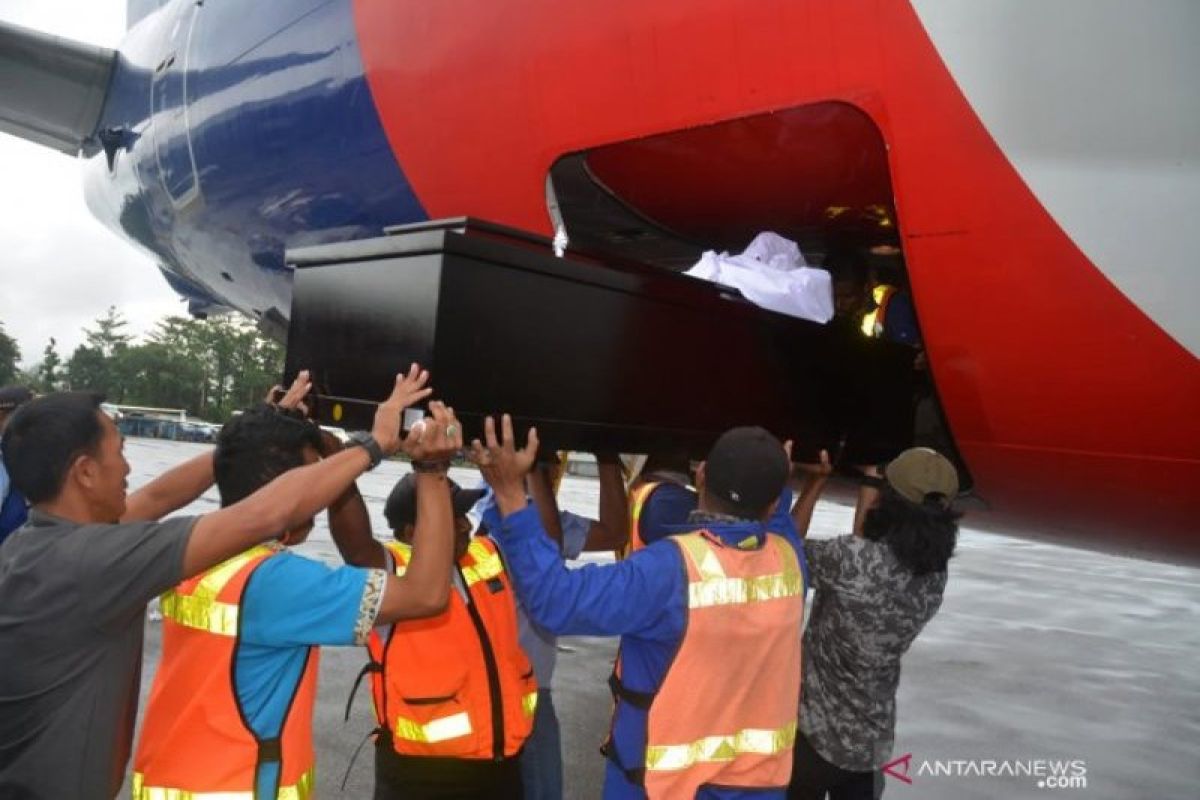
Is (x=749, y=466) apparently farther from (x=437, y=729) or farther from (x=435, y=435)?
(x=437, y=729)

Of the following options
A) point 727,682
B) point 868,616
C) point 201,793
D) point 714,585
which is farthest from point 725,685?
point 201,793

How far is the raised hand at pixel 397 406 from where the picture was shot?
1.78 m

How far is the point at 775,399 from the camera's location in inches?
102

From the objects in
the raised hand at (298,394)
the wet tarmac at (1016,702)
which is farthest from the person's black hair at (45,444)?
the wet tarmac at (1016,702)

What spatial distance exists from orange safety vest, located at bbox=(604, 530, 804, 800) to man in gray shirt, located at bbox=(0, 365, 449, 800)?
2.95 ft

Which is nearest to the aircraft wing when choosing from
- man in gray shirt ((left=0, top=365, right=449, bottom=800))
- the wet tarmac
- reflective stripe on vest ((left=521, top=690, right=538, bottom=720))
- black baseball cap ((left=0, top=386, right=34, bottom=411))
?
black baseball cap ((left=0, top=386, right=34, bottom=411))

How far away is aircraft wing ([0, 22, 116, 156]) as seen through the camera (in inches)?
218

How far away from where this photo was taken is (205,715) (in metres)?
1.90

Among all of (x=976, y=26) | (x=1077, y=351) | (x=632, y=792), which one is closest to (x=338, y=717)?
(x=632, y=792)

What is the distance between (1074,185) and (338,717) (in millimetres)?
4167

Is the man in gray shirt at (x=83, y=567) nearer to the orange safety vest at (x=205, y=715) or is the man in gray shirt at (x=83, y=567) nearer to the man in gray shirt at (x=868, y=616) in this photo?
the orange safety vest at (x=205, y=715)

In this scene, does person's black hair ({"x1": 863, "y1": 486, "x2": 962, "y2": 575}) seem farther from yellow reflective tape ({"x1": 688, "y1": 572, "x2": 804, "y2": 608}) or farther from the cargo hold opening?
yellow reflective tape ({"x1": 688, "y1": 572, "x2": 804, "y2": 608})

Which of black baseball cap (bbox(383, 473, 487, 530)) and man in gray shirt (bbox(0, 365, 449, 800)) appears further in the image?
black baseball cap (bbox(383, 473, 487, 530))

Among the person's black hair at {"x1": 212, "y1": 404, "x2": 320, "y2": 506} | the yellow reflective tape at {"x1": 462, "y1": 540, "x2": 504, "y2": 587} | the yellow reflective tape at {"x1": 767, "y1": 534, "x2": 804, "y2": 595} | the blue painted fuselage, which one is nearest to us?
the person's black hair at {"x1": 212, "y1": 404, "x2": 320, "y2": 506}
